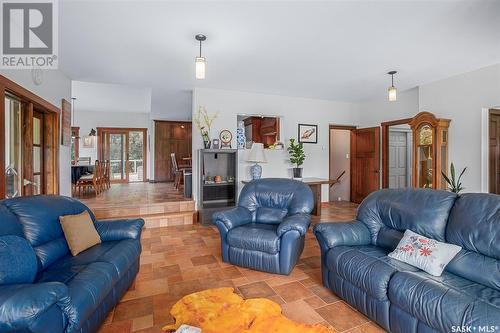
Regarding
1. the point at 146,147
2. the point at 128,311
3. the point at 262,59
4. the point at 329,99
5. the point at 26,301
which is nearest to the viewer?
the point at 26,301

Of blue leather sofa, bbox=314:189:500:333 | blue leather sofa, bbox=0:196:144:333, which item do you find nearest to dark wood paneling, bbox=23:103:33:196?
blue leather sofa, bbox=0:196:144:333

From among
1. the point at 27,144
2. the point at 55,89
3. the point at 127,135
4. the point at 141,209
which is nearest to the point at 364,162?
the point at 141,209

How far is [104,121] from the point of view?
30.9 feet

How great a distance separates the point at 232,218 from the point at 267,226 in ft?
1.44

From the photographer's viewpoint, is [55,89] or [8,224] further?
[55,89]

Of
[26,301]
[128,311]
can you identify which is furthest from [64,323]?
[128,311]

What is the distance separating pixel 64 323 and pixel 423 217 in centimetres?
265

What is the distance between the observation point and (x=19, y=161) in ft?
10.8

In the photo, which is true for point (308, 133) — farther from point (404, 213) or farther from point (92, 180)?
point (92, 180)

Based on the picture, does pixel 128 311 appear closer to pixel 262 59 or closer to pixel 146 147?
pixel 262 59

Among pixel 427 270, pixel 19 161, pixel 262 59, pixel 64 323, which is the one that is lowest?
pixel 64 323

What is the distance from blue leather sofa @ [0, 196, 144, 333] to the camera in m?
1.33

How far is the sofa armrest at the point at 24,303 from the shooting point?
1.27 m

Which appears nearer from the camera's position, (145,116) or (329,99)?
(329,99)
